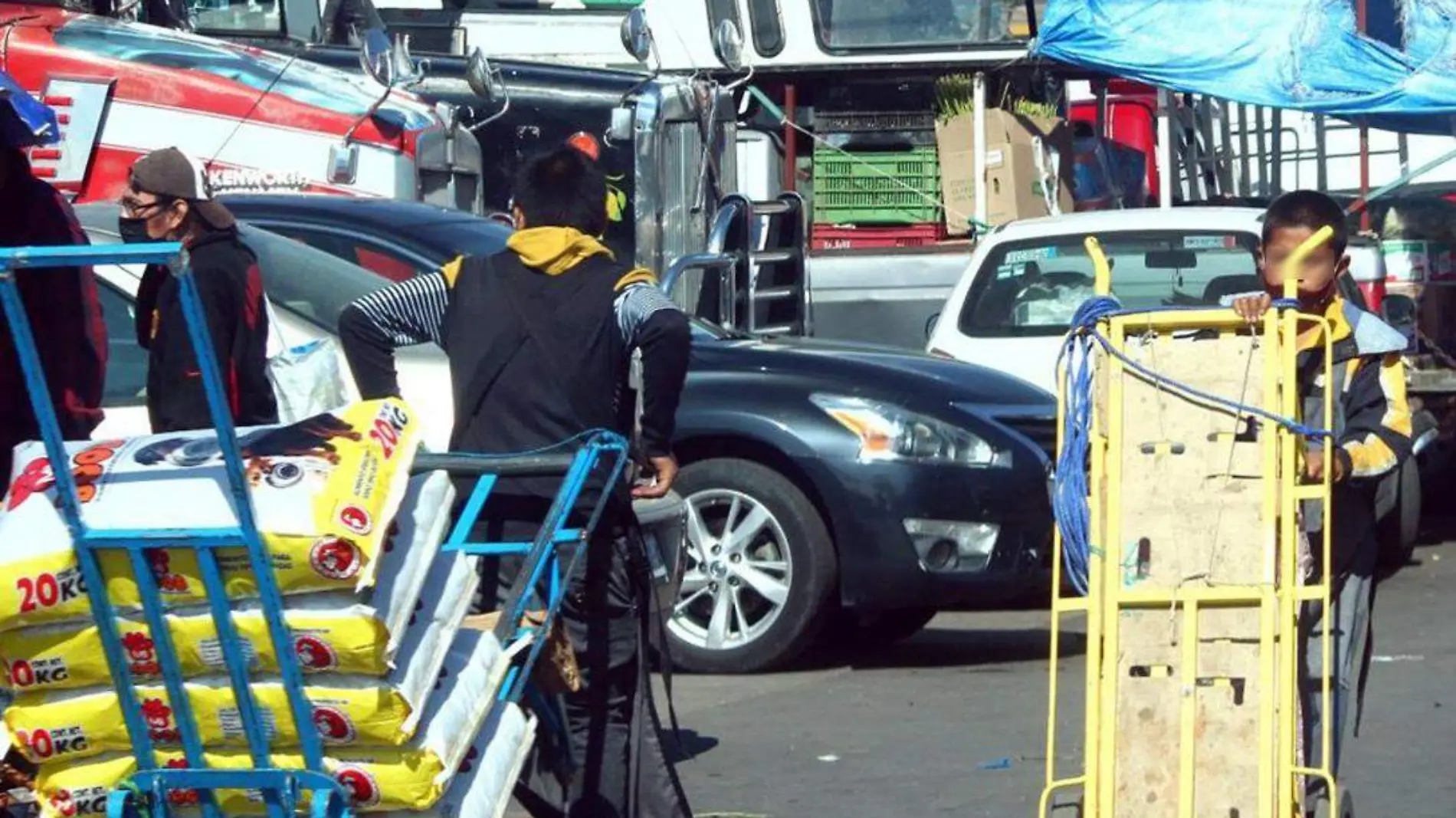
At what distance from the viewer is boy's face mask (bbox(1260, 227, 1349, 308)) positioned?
5.34 m

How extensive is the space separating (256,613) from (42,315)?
148 cm

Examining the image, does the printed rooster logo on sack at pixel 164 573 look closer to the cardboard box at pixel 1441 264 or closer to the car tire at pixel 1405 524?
the car tire at pixel 1405 524

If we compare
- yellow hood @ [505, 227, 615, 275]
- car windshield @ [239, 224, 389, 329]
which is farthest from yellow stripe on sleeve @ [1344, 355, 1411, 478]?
car windshield @ [239, 224, 389, 329]

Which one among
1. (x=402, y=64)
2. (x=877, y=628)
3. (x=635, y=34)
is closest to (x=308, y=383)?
(x=877, y=628)

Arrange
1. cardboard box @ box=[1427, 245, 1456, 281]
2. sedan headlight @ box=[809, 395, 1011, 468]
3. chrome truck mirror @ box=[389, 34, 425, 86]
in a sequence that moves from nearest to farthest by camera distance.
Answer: sedan headlight @ box=[809, 395, 1011, 468]
chrome truck mirror @ box=[389, 34, 425, 86]
cardboard box @ box=[1427, 245, 1456, 281]

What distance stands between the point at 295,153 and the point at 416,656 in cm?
819

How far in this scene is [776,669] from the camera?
9.59m

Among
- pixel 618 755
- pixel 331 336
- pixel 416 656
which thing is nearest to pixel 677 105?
pixel 331 336

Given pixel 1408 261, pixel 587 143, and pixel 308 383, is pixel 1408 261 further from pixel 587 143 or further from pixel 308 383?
pixel 308 383

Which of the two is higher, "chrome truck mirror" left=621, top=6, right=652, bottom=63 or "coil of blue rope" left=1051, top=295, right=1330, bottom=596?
"chrome truck mirror" left=621, top=6, right=652, bottom=63

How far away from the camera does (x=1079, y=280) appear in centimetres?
1207

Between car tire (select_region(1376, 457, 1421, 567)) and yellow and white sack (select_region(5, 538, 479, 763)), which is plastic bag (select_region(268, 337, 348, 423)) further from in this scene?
car tire (select_region(1376, 457, 1421, 567))

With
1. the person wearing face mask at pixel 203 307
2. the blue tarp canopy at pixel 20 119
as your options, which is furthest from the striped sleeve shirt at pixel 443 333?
the blue tarp canopy at pixel 20 119

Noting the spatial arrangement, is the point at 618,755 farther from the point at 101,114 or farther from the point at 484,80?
the point at 484,80
